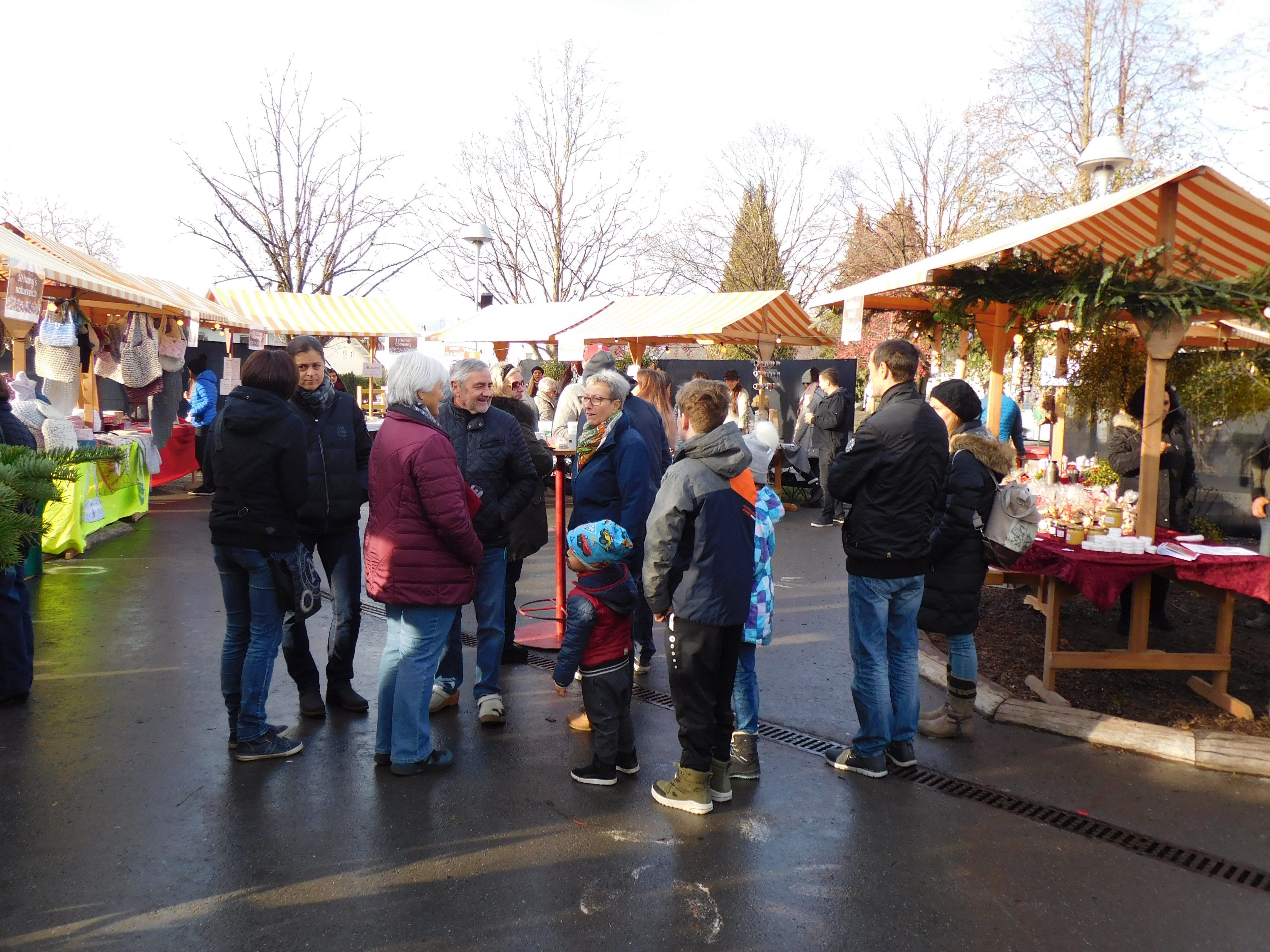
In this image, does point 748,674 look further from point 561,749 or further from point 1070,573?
point 1070,573

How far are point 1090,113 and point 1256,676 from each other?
663 inches

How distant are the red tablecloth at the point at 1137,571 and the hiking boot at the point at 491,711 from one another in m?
2.78

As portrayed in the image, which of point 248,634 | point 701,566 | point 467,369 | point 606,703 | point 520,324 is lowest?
point 606,703

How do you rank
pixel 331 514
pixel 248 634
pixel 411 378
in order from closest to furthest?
pixel 411 378 < pixel 248 634 < pixel 331 514

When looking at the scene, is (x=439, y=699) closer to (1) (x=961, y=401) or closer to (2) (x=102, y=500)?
(1) (x=961, y=401)

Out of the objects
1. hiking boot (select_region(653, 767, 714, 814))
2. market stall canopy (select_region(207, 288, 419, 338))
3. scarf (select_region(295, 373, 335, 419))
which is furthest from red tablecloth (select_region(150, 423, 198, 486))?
hiking boot (select_region(653, 767, 714, 814))

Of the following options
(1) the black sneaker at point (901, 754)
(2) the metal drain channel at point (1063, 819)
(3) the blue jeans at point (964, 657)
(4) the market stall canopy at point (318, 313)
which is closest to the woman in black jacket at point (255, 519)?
(2) the metal drain channel at point (1063, 819)

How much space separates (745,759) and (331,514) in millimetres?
2354

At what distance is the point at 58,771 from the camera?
13.0 ft

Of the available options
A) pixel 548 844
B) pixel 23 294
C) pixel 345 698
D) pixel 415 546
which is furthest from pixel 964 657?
pixel 23 294

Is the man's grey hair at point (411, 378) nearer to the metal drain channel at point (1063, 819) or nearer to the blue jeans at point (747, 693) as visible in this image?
the blue jeans at point (747, 693)

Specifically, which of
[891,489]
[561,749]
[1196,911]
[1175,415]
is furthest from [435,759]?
[1175,415]

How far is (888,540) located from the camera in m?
3.96

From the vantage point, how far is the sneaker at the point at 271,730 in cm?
417
